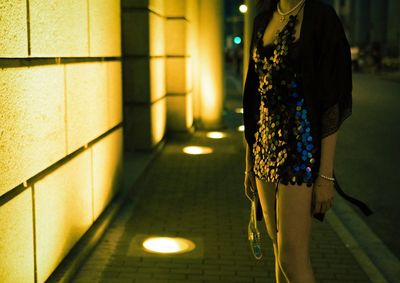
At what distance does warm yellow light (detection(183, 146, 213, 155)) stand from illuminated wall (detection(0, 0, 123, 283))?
4.59 metres

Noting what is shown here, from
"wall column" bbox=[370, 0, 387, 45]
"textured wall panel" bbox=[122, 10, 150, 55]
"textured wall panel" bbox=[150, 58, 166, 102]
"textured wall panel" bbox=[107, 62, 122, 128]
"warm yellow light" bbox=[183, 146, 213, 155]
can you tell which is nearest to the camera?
"textured wall panel" bbox=[107, 62, 122, 128]

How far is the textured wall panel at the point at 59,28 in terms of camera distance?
407 centimetres

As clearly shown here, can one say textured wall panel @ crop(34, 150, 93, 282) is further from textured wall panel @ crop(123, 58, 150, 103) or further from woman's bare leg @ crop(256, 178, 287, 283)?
textured wall panel @ crop(123, 58, 150, 103)

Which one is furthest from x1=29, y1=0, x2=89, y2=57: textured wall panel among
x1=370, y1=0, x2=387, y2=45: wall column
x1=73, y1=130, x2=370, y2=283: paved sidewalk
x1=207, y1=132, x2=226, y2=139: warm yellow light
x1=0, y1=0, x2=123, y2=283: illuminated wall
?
x1=370, y1=0, x2=387, y2=45: wall column

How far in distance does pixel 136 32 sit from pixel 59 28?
551 centimetres

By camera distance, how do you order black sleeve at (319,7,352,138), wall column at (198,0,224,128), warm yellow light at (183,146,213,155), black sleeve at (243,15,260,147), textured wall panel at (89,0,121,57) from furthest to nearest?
1. wall column at (198,0,224,128)
2. warm yellow light at (183,146,213,155)
3. textured wall panel at (89,0,121,57)
4. black sleeve at (243,15,260,147)
5. black sleeve at (319,7,352,138)

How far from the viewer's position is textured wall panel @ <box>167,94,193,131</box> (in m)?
12.8

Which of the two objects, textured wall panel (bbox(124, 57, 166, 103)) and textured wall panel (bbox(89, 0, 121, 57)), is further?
textured wall panel (bbox(124, 57, 166, 103))

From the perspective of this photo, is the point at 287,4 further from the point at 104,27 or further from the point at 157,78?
the point at 157,78

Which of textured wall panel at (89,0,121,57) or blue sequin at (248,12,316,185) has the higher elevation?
textured wall panel at (89,0,121,57)

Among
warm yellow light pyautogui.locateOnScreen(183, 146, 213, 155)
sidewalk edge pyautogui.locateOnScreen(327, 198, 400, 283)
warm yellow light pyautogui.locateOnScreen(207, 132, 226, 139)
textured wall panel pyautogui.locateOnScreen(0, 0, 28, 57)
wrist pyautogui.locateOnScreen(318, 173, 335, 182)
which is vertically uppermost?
textured wall panel pyautogui.locateOnScreen(0, 0, 28, 57)

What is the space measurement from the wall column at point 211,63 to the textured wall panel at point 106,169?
7495 mm

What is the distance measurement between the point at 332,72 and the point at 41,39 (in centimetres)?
205

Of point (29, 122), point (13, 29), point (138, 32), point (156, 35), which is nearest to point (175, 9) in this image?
point (156, 35)
